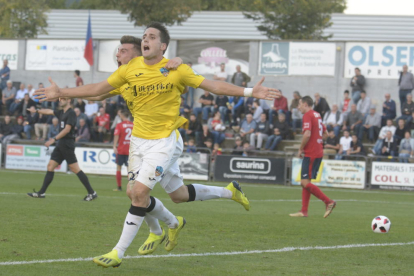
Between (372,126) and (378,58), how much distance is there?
15.9 ft

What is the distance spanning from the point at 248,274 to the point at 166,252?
5.50ft

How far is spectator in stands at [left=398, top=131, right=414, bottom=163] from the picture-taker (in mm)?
23647

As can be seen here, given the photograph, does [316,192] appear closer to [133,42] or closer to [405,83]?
[133,42]

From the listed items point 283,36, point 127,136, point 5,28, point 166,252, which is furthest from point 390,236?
point 5,28

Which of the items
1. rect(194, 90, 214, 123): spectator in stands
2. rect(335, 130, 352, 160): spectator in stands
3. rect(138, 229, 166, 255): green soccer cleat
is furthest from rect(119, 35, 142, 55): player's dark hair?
rect(194, 90, 214, 123): spectator in stands

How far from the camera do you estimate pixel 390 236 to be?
9859mm

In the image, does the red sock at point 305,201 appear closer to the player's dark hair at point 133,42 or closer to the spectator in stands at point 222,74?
the player's dark hair at point 133,42

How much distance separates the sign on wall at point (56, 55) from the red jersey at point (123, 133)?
15814mm

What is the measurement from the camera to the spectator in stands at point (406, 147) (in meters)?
23.6

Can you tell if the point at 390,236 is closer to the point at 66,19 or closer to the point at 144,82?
the point at 144,82

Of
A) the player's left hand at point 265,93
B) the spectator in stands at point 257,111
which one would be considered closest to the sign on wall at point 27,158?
the spectator in stands at point 257,111

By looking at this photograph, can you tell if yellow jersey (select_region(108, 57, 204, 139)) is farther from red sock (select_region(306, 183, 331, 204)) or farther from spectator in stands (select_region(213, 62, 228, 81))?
spectator in stands (select_region(213, 62, 228, 81))

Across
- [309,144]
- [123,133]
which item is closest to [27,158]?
[123,133]

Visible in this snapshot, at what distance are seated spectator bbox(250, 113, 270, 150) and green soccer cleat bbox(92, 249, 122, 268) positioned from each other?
19.9 metres
